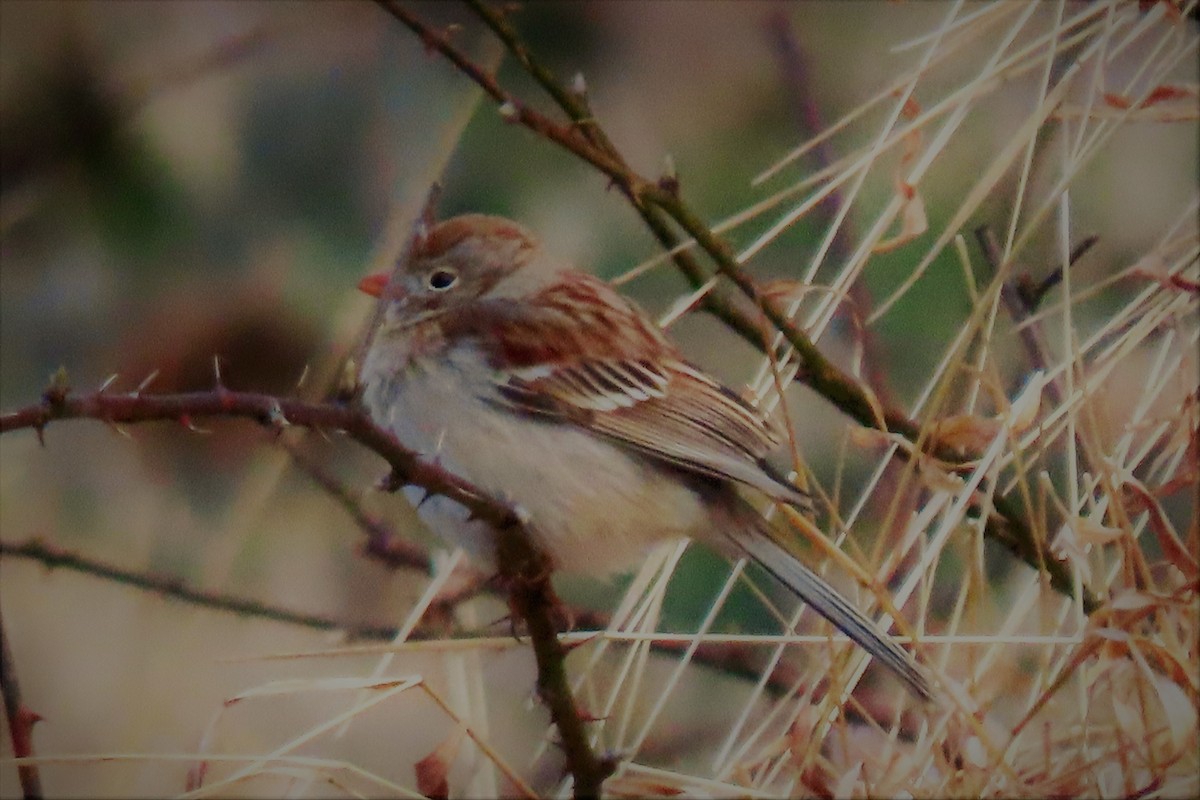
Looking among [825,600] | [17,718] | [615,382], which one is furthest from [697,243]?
[17,718]

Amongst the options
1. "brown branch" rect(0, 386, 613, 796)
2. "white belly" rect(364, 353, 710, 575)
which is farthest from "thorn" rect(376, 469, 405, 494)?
"white belly" rect(364, 353, 710, 575)

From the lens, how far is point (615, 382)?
131 cm

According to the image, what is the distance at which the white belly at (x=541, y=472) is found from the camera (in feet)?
4.00

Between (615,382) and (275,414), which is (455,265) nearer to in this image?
(615,382)

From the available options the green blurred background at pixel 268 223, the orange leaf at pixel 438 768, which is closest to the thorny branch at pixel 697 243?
the green blurred background at pixel 268 223

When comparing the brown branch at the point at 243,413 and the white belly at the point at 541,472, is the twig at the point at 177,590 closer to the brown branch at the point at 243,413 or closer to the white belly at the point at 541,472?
the white belly at the point at 541,472

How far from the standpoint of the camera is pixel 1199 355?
4.32 ft

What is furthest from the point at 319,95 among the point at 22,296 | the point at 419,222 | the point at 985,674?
the point at 985,674

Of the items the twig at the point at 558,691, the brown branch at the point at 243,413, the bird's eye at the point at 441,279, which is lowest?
the twig at the point at 558,691

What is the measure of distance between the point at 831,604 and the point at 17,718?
2.58 feet

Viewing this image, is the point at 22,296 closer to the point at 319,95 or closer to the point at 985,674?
the point at 319,95

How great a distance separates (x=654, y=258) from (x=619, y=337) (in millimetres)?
110

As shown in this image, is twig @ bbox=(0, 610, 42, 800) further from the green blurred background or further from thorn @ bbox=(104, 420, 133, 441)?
thorn @ bbox=(104, 420, 133, 441)

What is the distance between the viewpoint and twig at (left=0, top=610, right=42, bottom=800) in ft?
3.91
